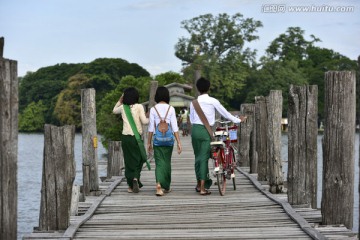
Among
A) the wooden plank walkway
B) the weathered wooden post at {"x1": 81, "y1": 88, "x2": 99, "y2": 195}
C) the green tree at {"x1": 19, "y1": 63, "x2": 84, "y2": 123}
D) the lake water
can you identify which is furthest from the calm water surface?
the green tree at {"x1": 19, "y1": 63, "x2": 84, "y2": 123}

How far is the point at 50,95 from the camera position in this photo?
5374 inches

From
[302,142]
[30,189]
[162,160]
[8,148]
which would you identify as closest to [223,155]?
[162,160]

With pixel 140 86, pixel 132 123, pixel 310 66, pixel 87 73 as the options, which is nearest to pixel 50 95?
pixel 87 73

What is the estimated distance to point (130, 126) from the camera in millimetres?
13422

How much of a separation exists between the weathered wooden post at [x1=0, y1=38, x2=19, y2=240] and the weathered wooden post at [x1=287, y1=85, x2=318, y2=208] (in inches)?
194

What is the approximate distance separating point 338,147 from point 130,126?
4299 mm

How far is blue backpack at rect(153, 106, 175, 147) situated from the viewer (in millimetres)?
12956

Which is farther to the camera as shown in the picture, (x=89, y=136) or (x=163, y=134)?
(x=89, y=136)

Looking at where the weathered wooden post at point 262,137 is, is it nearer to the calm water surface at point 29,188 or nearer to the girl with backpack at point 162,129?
the girl with backpack at point 162,129

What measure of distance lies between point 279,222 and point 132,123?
3618 mm

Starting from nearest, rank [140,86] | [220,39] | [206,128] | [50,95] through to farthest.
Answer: [206,128] < [140,86] < [220,39] < [50,95]

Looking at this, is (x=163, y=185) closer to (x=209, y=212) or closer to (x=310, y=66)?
(x=209, y=212)

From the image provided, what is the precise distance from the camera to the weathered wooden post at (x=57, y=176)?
978 centimetres

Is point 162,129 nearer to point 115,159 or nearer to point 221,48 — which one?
point 115,159
